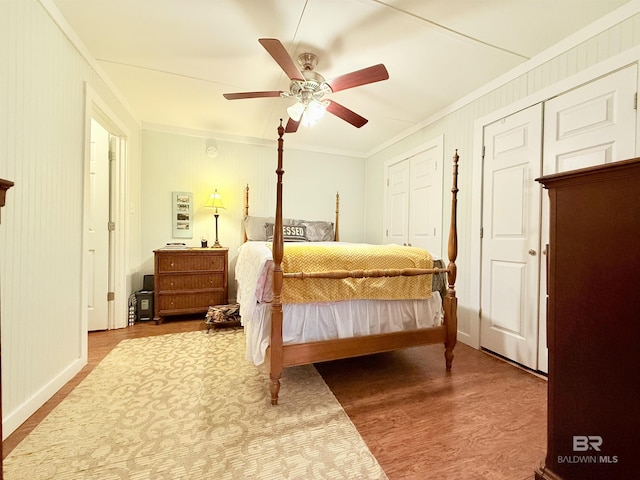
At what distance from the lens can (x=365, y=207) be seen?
455 centimetres

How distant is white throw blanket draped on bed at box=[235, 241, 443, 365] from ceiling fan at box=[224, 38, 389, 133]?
1226 millimetres

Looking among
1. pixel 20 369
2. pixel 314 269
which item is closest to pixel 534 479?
pixel 314 269

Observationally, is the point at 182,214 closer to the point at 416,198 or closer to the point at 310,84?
the point at 310,84

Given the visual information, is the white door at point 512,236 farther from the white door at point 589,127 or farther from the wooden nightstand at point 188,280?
the wooden nightstand at point 188,280

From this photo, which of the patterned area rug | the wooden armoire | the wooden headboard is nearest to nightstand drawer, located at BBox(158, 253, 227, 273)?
the wooden headboard

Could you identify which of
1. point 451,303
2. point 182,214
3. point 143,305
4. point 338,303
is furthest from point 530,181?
point 143,305

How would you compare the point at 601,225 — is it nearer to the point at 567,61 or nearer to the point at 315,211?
the point at 567,61

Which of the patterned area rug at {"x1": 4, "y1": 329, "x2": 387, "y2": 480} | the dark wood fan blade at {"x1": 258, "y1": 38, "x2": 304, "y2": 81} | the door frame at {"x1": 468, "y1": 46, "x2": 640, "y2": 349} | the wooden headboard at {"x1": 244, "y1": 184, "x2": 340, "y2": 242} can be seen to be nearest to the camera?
the patterned area rug at {"x1": 4, "y1": 329, "x2": 387, "y2": 480}

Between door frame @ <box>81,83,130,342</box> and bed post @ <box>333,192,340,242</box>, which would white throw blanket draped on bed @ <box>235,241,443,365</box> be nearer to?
door frame @ <box>81,83,130,342</box>

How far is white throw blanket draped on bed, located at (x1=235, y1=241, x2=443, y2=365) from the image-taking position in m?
1.65

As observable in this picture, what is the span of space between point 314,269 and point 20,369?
167cm

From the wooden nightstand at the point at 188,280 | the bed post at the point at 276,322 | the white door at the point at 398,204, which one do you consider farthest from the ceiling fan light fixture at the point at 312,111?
the wooden nightstand at the point at 188,280

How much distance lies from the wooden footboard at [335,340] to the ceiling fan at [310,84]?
19.6 inches

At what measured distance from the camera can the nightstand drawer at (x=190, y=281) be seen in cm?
302
